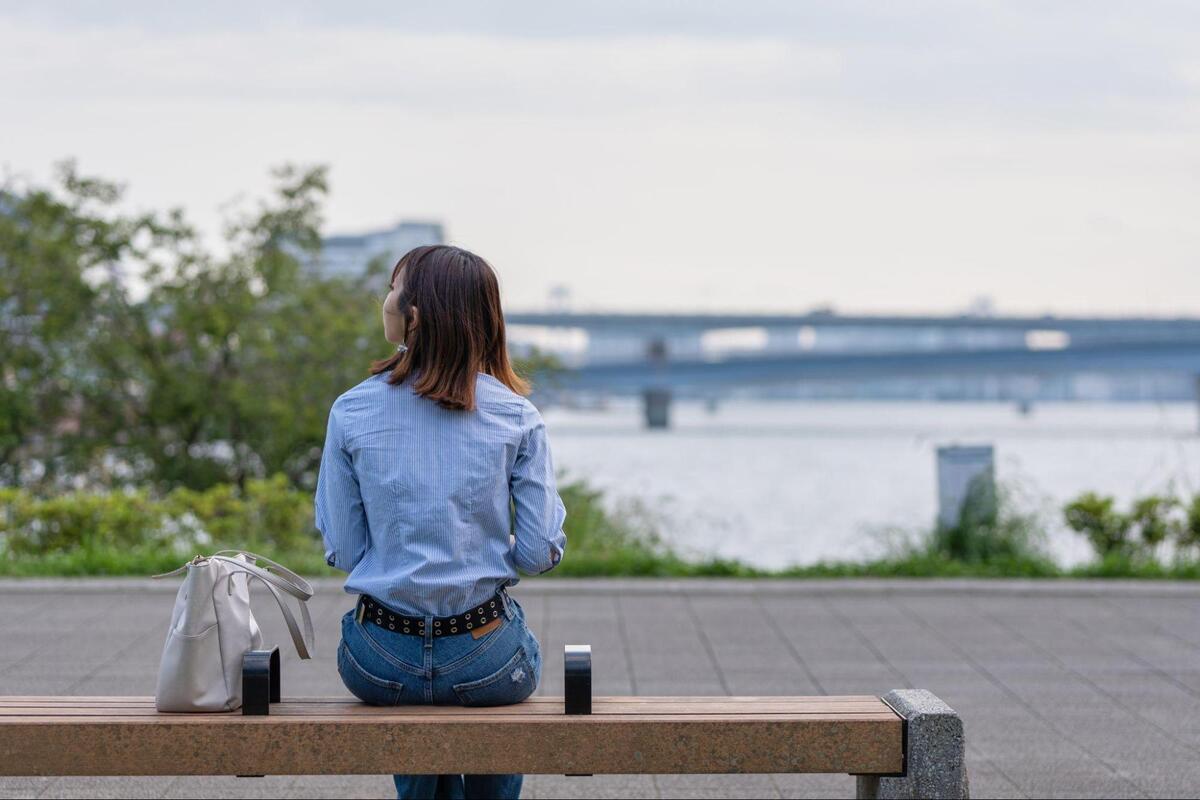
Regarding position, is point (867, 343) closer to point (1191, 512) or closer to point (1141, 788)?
point (1191, 512)

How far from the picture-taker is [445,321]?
9.52ft

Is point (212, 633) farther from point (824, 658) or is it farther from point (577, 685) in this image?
point (824, 658)

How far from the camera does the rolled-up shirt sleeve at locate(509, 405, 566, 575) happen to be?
2908mm

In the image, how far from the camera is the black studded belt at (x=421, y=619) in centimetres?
289

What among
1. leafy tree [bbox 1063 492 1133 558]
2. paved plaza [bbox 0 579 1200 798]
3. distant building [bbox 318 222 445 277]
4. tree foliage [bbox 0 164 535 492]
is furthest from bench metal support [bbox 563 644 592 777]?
tree foliage [bbox 0 164 535 492]

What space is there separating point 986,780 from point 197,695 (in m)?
2.62

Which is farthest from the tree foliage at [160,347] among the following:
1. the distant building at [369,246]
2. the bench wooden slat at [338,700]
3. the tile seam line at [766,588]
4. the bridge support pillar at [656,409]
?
the bridge support pillar at [656,409]

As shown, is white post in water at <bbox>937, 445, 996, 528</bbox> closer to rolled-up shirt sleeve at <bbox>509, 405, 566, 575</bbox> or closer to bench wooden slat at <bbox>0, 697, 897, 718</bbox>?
bench wooden slat at <bbox>0, 697, 897, 718</bbox>

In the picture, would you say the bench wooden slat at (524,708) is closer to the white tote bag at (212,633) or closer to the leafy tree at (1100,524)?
the white tote bag at (212,633)

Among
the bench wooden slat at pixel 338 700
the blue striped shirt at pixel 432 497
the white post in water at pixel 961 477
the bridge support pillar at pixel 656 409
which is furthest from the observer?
the bridge support pillar at pixel 656 409

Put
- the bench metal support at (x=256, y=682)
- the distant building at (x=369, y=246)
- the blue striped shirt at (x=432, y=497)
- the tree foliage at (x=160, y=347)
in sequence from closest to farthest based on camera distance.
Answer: the blue striped shirt at (x=432, y=497)
the bench metal support at (x=256, y=682)
the tree foliage at (x=160, y=347)
the distant building at (x=369, y=246)

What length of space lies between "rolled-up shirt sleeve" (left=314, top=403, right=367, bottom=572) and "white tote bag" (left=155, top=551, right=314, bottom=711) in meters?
0.13

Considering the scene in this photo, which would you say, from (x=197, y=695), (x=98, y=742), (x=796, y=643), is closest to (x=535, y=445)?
(x=197, y=695)

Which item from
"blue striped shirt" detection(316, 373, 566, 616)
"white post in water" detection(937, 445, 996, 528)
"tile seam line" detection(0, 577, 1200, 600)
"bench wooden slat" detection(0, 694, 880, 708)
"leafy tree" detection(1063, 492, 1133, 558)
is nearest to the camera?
"blue striped shirt" detection(316, 373, 566, 616)
